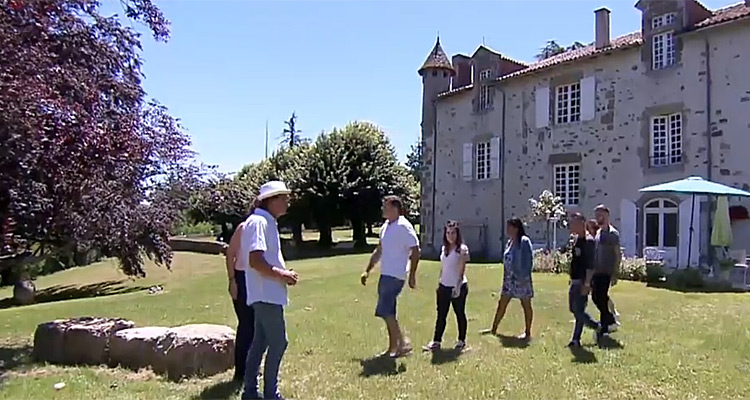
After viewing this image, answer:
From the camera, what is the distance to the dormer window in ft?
77.2

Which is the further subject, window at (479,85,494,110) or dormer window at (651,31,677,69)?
window at (479,85,494,110)

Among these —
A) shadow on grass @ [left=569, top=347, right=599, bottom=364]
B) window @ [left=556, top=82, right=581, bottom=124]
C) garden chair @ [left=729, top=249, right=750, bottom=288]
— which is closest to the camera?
shadow on grass @ [left=569, top=347, right=599, bottom=364]

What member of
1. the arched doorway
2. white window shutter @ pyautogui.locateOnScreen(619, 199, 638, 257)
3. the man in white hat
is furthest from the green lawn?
white window shutter @ pyautogui.locateOnScreen(619, 199, 638, 257)

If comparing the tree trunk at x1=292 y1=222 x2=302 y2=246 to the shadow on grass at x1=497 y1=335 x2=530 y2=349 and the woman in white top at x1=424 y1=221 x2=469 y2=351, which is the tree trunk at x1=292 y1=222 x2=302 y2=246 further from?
the woman in white top at x1=424 y1=221 x2=469 y2=351

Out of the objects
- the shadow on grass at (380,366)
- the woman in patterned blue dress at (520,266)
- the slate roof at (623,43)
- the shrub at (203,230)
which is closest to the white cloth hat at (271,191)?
the shadow on grass at (380,366)

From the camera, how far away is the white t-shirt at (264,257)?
5.75m

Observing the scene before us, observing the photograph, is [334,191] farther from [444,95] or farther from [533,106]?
[533,106]

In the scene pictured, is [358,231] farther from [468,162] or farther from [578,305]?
[578,305]

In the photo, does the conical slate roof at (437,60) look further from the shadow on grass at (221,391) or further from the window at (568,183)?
the shadow on grass at (221,391)

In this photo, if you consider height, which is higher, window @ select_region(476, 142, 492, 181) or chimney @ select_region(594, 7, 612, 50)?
chimney @ select_region(594, 7, 612, 50)

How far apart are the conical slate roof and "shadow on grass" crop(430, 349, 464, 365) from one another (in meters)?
26.4

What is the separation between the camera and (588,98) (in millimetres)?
25969

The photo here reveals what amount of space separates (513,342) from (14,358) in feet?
21.9

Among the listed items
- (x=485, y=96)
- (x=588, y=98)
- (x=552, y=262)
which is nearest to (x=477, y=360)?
(x=552, y=262)
